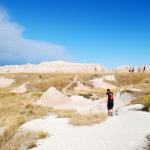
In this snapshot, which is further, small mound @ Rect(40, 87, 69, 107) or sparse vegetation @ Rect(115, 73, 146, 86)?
sparse vegetation @ Rect(115, 73, 146, 86)

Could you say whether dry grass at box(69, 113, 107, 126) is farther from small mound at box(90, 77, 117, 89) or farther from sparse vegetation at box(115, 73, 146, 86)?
sparse vegetation at box(115, 73, 146, 86)

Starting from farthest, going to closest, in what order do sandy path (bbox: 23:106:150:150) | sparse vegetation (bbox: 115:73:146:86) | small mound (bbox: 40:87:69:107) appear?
sparse vegetation (bbox: 115:73:146:86) → small mound (bbox: 40:87:69:107) → sandy path (bbox: 23:106:150:150)

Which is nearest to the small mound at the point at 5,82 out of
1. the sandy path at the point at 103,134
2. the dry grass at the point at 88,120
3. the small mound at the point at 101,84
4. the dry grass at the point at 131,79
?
the small mound at the point at 101,84

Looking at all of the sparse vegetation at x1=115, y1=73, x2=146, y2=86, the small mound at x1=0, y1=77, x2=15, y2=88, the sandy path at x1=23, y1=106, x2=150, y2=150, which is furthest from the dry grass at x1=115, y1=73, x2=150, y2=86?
the sandy path at x1=23, y1=106, x2=150, y2=150

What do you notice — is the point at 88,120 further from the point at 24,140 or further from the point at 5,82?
the point at 5,82

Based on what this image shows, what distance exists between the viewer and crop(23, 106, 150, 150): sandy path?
18562 mm

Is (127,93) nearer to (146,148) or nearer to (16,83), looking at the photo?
(146,148)

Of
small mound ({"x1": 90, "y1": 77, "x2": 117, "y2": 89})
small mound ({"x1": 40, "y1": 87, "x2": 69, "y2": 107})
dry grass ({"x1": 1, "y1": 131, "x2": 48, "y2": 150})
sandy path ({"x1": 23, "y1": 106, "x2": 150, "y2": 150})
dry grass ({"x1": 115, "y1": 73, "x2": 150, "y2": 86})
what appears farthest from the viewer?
dry grass ({"x1": 115, "y1": 73, "x2": 150, "y2": 86})

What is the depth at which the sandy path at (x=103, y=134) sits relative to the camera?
1856cm

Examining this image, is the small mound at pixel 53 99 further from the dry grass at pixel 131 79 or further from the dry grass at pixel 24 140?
the dry grass at pixel 131 79

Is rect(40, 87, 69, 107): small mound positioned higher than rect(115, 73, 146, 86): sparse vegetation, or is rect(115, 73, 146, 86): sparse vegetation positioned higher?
rect(115, 73, 146, 86): sparse vegetation

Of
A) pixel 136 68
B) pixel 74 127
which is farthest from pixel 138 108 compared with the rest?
pixel 136 68

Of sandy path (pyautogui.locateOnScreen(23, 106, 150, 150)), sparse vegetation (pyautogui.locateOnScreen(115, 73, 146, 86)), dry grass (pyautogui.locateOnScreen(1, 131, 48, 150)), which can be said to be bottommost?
dry grass (pyautogui.locateOnScreen(1, 131, 48, 150))

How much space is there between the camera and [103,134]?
68.4 feet
